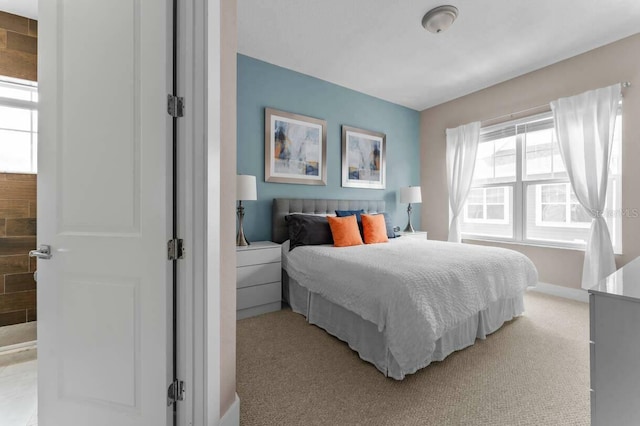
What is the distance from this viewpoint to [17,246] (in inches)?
93.4

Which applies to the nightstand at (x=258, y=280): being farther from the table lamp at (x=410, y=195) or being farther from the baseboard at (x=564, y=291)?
the baseboard at (x=564, y=291)

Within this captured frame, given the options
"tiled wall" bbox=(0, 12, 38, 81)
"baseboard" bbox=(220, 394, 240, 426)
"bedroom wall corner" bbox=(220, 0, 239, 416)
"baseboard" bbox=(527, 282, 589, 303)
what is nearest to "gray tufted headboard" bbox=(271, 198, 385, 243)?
"bedroom wall corner" bbox=(220, 0, 239, 416)

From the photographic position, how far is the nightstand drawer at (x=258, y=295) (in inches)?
105

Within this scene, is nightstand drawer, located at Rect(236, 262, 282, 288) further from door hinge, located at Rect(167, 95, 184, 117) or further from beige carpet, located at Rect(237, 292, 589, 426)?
door hinge, located at Rect(167, 95, 184, 117)

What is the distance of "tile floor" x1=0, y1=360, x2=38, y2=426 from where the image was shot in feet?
4.70

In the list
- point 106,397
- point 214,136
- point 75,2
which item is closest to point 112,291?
point 106,397

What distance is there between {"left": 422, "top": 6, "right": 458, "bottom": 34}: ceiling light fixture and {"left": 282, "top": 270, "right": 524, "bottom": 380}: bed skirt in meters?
2.54

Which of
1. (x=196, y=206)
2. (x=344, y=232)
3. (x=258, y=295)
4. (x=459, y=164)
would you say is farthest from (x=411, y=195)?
(x=196, y=206)

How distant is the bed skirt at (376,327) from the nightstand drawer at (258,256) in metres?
0.32

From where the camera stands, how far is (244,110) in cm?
318

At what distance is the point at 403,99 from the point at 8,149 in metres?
4.82

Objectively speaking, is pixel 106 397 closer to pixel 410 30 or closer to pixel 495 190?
pixel 410 30

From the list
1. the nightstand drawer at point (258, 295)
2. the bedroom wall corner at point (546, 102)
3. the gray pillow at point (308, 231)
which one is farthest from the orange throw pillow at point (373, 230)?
the bedroom wall corner at point (546, 102)

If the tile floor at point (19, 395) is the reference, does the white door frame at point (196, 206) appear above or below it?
above
